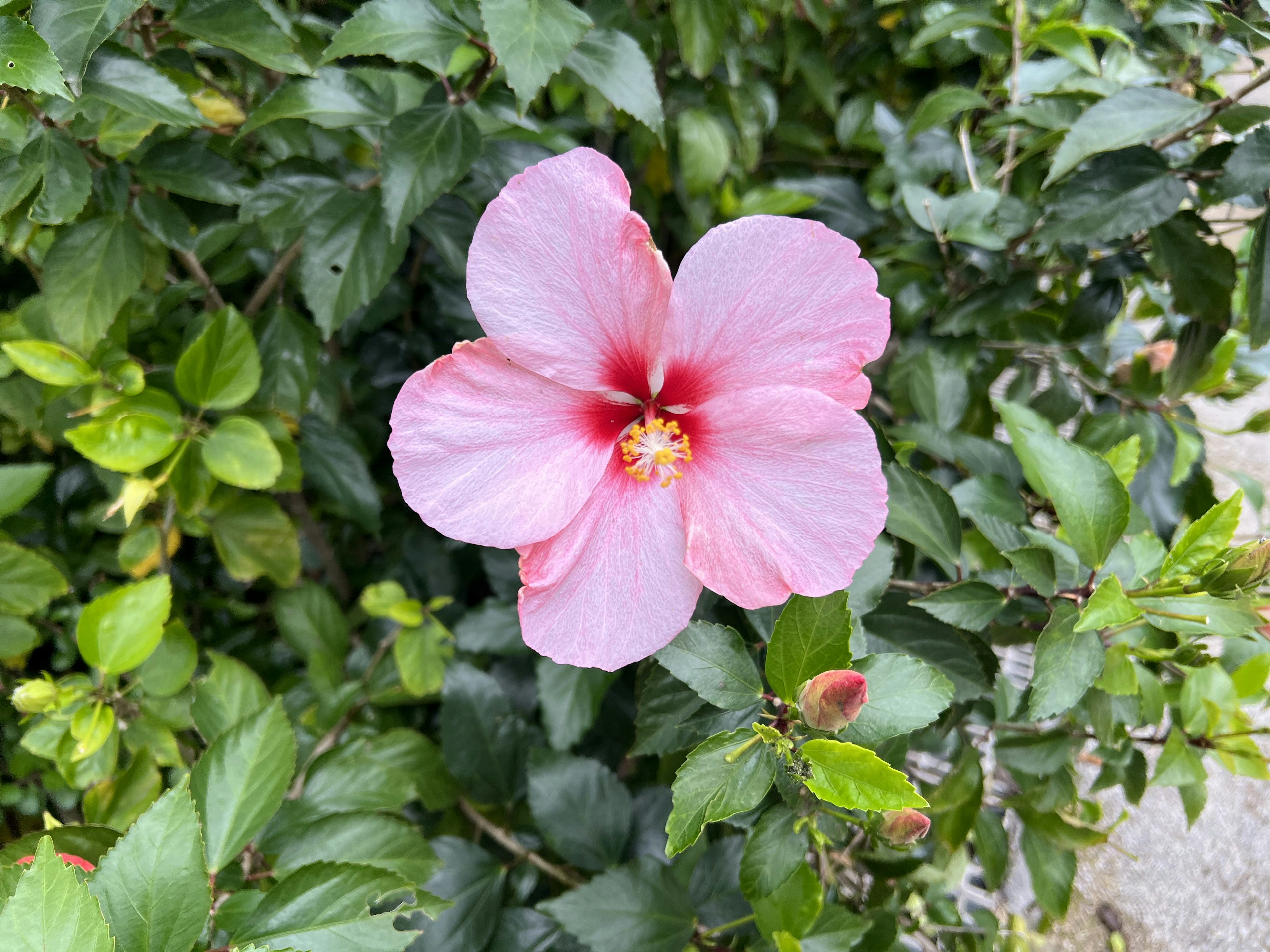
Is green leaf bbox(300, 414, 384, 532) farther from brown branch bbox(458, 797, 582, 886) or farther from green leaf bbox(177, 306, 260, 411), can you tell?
brown branch bbox(458, 797, 582, 886)

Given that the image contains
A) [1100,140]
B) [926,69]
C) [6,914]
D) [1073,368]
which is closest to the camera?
[6,914]

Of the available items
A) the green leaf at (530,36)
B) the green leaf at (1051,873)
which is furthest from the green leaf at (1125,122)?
the green leaf at (1051,873)

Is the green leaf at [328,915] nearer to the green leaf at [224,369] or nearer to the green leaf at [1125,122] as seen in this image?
the green leaf at [224,369]

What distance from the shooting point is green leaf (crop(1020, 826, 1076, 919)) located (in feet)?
3.36

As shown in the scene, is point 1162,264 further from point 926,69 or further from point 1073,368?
point 926,69

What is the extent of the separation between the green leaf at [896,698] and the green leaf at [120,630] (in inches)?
31.4

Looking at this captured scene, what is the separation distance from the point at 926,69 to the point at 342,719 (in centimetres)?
178

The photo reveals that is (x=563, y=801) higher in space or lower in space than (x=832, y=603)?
lower

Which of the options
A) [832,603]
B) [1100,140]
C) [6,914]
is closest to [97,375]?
[6,914]

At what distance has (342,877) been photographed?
690mm

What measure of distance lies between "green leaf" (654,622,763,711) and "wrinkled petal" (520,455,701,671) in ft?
0.16

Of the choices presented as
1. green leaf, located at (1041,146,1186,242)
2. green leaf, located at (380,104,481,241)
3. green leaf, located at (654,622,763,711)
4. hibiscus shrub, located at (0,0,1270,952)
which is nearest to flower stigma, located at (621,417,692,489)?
hibiscus shrub, located at (0,0,1270,952)

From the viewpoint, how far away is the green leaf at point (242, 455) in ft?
2.96

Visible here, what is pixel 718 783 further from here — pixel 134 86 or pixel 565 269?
pixel 134 86
